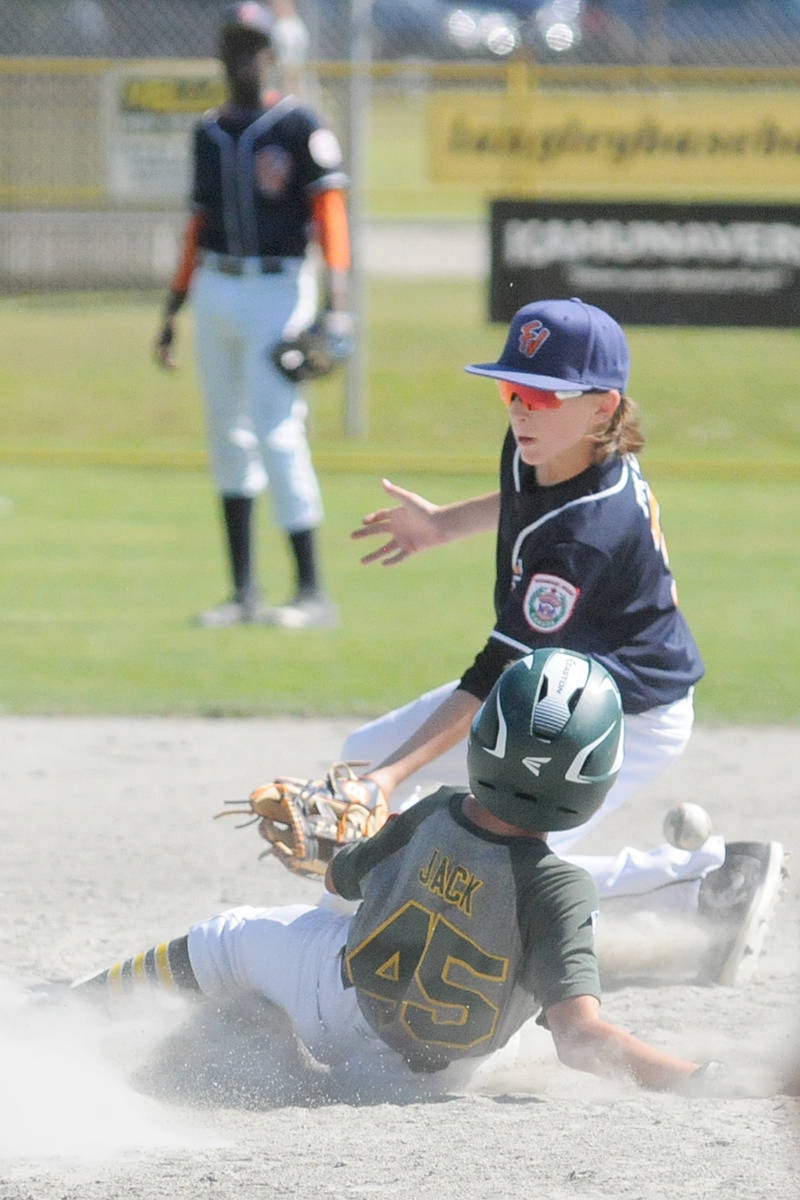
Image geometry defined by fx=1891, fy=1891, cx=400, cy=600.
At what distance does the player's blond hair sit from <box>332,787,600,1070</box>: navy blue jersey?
87 centimetres

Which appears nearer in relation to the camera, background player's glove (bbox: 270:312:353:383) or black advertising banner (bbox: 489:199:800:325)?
background player's glove (bbox: 270:312:353:383)

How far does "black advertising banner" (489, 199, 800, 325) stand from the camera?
11.5 m

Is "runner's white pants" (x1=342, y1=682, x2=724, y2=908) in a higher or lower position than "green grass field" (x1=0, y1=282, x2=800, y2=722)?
higher

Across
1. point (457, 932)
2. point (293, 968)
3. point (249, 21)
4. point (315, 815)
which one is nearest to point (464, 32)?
point (249, 21)

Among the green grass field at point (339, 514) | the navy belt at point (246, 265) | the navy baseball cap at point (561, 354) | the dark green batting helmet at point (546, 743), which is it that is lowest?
the green grass field at point (339, 514)

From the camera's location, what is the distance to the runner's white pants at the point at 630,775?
403 centimetres

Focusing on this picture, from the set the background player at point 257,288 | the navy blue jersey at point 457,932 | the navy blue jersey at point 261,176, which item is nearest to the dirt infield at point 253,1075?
the navy blue jersey at point 457,932

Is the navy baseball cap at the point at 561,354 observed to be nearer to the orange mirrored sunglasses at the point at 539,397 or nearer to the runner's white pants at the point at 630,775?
the orange mirrored sunglasses at the point at 539,397

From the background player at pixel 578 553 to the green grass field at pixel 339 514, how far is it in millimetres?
2413

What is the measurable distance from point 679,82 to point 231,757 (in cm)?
797

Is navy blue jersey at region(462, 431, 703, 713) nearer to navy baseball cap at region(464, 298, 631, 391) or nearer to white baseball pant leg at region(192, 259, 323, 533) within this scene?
navy baseball cap at region(464, 298, 631, 391)

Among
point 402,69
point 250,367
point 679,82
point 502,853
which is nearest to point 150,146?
point 402,69

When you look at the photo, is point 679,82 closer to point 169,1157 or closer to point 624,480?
point 624,480

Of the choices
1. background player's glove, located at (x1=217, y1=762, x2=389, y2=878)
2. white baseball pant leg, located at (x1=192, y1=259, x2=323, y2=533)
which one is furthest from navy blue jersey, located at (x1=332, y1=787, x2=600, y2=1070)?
white baseball pant leg, located at (x1=192, y1=259, x2=323, y2=533)
